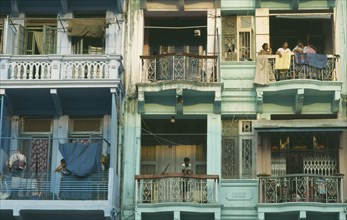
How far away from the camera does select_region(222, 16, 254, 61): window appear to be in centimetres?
2447

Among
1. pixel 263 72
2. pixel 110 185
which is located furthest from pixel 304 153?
pixel 110 185

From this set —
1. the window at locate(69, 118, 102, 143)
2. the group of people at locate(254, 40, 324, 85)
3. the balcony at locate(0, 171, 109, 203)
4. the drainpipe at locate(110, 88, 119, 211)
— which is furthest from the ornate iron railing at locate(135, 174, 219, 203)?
the group of people at locate(254, 40, 324, 85)

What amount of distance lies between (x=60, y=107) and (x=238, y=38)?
5906mm

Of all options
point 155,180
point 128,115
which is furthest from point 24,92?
point 155,180

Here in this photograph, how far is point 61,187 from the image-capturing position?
2291 cm

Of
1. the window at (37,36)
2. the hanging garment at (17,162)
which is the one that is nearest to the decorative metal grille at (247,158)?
the hanging garment at (17,162)

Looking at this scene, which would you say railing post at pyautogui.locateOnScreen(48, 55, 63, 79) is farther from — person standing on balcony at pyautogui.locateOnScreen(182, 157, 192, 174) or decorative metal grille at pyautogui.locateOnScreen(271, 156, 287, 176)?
decorative metal grille at pyautogui.locateOnScreen(271, 156, 287, 176)

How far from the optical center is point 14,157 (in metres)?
23.2

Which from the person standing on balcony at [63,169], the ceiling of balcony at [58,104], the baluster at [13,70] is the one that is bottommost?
the person standing on balcony at [63,169]

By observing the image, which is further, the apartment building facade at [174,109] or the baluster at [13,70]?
the baluster at [13,70]

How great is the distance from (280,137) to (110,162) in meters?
5.18

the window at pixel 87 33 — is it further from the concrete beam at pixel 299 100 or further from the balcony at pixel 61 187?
the concrete beam at pixel 299 100

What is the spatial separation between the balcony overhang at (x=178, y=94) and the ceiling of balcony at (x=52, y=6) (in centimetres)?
321

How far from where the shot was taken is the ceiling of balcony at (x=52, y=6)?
25.0 meters
